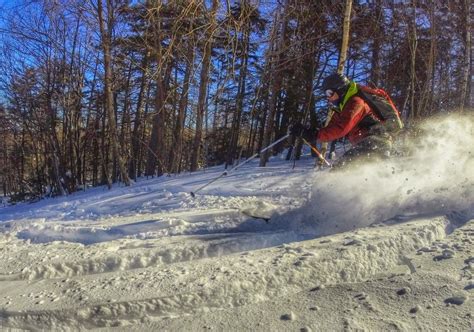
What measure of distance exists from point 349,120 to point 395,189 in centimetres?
113

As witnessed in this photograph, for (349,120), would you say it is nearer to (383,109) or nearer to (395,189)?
(383,109)

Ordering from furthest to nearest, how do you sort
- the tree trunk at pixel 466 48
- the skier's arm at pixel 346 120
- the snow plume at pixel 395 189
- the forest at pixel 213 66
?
the tree trunk at pixel 466 48 → the forest at pixel 213 66 → the skier's arm at pixel 346 120 → the snow plume at pixel 395 189

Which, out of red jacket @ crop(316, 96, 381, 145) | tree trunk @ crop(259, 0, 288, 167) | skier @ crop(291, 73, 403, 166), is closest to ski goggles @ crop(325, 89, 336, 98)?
skier @ crop(291, 73, 403, 166)

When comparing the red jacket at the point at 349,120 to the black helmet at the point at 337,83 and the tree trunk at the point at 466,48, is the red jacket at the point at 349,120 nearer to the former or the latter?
the black helmet at the point at 337,83

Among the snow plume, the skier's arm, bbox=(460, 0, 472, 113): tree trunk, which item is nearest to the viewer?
the snow plume

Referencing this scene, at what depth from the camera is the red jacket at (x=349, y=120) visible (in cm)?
579

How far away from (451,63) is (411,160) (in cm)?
1631

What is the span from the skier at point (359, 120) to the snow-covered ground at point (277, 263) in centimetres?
30

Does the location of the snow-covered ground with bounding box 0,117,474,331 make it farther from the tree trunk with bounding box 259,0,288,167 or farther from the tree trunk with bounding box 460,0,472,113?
the tree trunk with bounding box 460,0,472,113

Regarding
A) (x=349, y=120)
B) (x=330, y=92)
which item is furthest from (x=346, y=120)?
(x=330, y=92)

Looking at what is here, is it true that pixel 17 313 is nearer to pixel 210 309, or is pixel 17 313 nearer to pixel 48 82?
pixel 210 309

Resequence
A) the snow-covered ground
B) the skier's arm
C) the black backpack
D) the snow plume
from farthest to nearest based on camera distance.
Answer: the black backpack
the skier's arm
the snow plume
the snow-covered ground

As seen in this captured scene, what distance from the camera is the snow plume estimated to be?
484 centimetres

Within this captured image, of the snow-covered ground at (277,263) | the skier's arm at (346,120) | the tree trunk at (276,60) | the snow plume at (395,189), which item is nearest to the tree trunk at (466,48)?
the tree trunk at (276,60)
